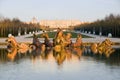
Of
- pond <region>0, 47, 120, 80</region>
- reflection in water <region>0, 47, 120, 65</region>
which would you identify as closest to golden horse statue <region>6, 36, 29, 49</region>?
reflection in water <region>0, 47, 120, 65</region>

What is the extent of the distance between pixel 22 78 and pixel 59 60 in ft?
16.6

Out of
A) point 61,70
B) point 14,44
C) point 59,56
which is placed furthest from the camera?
point 14,44

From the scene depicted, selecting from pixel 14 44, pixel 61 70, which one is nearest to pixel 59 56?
pixel 61 70

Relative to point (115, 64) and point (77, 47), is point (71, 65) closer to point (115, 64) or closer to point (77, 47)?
point (115, 64)

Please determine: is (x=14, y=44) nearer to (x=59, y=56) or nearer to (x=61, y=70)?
(x=59, y=56)

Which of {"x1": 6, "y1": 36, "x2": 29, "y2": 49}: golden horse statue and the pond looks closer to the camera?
the pond

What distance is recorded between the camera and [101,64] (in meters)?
14.5

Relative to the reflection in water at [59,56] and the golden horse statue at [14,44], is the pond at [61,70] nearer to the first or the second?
the reflection in water at [59,56]

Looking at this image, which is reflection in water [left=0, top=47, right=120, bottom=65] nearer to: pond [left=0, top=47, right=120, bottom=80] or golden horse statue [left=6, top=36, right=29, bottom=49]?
pond [left=0, top=47, right=120, bottom=80]

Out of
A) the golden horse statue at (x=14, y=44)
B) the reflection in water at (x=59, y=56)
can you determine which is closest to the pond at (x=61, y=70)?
the reflection in water at (x=59, y=56)

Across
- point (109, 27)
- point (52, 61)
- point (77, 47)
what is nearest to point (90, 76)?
point (52, 61)

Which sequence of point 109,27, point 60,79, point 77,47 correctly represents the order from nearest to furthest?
point 60,79 → point 77,47 → point 109,27

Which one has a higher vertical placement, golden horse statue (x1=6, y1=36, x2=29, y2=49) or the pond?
golden horse statue (x1=6, y1=36, x2=29, y2=49)

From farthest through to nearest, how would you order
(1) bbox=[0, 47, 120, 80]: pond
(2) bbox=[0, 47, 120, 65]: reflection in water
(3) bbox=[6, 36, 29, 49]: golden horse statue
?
(3) bbox=[6, 36, 29, 49]: golden horse statue, (2) bbox=[0, 47, 120, 65]: reflection in water, (1) bbox=[0, 47, 120, 80]: pond
